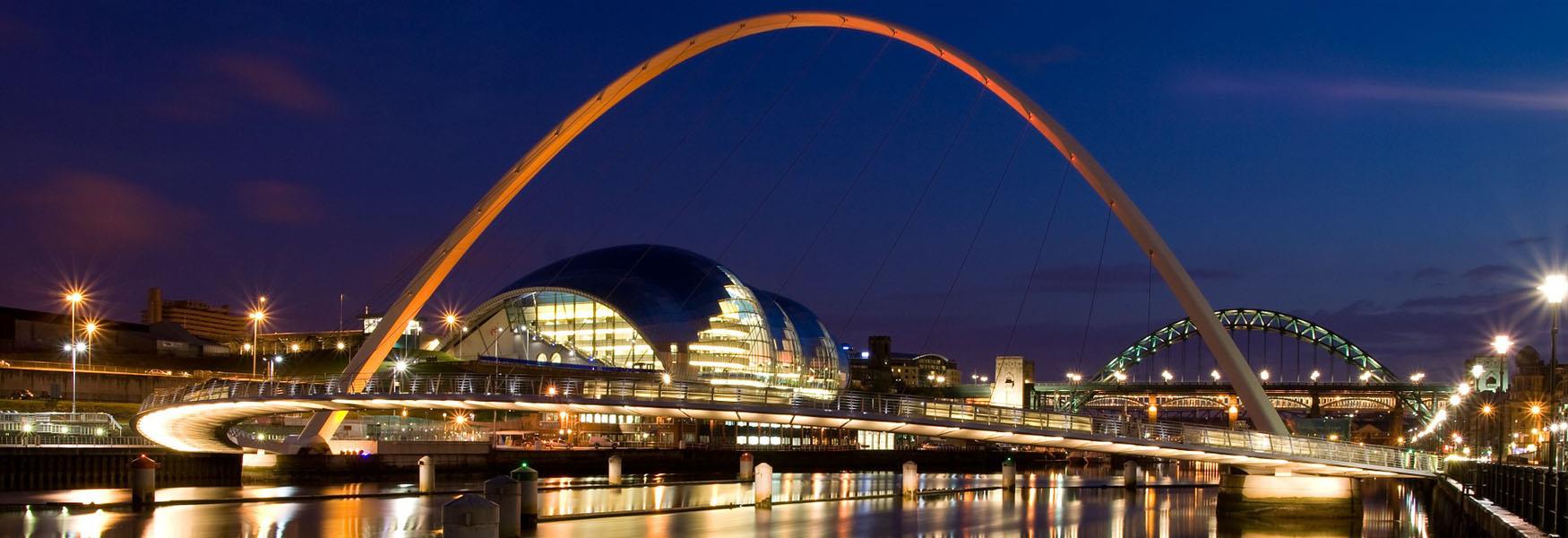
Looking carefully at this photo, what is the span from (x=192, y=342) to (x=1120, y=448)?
353 feet

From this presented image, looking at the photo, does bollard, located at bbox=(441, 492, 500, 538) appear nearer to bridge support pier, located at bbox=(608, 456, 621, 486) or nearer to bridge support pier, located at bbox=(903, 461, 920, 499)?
bridge support pier, located at bbox=(903, 461, 920, 499)

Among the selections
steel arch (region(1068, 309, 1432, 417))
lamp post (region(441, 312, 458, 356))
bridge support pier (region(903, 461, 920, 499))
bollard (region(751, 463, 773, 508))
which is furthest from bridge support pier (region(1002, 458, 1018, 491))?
steel arch (region(1068, 309, 1432, 417))

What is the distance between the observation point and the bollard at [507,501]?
30.9m

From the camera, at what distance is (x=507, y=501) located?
102ft

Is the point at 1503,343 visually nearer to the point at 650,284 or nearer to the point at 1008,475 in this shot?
the point at 1008,475

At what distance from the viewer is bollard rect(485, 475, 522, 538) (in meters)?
30.9

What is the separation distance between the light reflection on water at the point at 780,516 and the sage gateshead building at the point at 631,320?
4367 cm

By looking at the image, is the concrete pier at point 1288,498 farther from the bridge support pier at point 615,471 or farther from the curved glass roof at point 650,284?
the curved glass roof at point 650,284

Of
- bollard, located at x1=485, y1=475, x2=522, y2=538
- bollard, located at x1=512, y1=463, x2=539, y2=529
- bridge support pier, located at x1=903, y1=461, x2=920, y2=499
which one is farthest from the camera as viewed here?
bridge support pier, located at x1=903, y1=461, x2=920, y2=499

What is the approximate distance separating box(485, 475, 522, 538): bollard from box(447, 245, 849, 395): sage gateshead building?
72055mm

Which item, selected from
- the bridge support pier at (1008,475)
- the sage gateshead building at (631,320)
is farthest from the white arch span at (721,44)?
the sage gateshead building at (631,320)

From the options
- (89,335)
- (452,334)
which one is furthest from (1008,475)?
(89,335)

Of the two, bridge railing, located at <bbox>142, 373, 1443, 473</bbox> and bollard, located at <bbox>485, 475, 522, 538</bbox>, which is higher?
bridge railing, located at <bbox>142, 373, 1443, 473</bbox>

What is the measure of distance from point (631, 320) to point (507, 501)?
76137 mm
